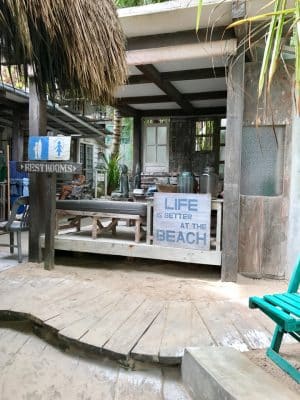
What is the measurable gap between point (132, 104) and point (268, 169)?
3.44m

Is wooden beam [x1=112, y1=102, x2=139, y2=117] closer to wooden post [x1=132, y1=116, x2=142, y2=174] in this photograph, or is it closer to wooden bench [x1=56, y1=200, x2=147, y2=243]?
wooden post [x1=132, y1=116, x2=142, y2=174]

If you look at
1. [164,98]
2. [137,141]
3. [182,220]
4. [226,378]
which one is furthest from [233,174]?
[137,141]

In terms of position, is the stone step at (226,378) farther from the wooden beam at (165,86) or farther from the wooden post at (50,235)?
the wooden beam at (165,86)

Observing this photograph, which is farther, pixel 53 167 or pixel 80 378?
pixel 53 167

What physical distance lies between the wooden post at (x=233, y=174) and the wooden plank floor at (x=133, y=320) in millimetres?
621

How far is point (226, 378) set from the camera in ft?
5.65

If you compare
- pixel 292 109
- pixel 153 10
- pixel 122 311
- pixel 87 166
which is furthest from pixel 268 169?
pixel 87 166

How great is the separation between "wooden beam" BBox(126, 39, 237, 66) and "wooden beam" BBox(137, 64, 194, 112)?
439mm

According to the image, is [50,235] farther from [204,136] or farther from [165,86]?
[204,136]

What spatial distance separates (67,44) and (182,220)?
2480mm

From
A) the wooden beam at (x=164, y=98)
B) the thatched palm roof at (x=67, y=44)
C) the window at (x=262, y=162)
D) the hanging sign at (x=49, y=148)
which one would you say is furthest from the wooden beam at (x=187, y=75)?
the thatched palm roof at (x=67, y=44)

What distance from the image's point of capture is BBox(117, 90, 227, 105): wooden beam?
5.87 m

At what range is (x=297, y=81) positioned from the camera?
3.42 ft

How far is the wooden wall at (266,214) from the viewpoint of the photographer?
3.82 m
